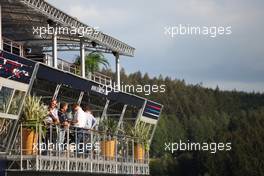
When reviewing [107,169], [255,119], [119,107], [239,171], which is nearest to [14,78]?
[107,169]

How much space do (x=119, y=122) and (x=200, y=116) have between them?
134 metres

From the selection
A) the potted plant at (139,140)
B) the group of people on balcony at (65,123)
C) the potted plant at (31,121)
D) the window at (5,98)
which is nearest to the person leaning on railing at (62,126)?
the group of people on balcony at (65,123)

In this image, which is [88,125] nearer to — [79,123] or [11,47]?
[79,123]

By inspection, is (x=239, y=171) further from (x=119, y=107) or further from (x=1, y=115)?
(x=1, y=115)

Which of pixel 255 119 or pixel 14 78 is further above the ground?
pixel 255 119

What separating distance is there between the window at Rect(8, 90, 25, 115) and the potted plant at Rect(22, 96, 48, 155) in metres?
0.25

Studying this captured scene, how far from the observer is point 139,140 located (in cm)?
3053

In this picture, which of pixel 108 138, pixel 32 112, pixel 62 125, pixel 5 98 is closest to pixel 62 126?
pixel 62 125

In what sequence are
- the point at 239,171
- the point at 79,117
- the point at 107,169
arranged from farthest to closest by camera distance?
the point at 239,171
the point at 107,169
the point at 79,117

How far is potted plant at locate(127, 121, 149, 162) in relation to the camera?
30.4 meters

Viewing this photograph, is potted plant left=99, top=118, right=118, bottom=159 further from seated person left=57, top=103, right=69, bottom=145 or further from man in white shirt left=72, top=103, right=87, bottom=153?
seated person left=57, top=103, right=69, bottom=145

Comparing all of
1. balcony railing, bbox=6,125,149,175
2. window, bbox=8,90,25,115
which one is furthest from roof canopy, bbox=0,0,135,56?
balcony railing, bbox=6,125,149,175

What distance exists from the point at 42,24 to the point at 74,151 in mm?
4958

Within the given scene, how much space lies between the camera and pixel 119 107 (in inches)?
1222
